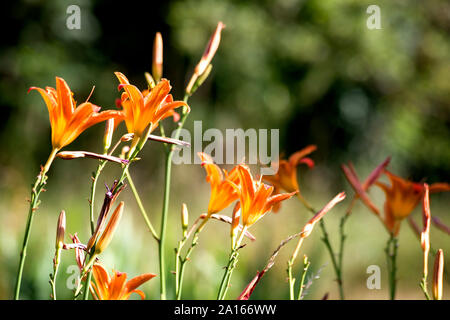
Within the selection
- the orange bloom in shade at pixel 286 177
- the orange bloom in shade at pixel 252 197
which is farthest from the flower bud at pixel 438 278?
the orange bloom in shade at pixel 286 177

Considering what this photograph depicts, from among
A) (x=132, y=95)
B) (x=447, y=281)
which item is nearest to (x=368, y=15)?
(x=447, y=281)

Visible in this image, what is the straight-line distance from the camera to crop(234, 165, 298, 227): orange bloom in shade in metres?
0.55

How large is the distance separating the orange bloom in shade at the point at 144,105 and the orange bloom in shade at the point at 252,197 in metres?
0.11

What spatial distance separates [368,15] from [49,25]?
3.58 metres

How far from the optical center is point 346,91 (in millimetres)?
6137

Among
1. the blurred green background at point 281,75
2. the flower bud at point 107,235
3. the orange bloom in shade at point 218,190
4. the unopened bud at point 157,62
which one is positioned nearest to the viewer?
the flower bud at point 107,235

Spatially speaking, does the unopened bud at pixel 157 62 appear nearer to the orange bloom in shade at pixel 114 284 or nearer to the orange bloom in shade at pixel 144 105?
the orange bloom in shade at pixel 144 105

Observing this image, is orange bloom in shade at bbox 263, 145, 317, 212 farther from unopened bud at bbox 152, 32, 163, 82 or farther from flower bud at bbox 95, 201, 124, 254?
flower bud at bbox 95, 201, 124, 254

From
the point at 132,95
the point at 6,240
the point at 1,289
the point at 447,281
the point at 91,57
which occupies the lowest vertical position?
the point at 447,281

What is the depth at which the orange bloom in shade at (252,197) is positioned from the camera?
1.80 feet

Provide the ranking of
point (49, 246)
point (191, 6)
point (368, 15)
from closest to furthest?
point (49, 246) → point (368, 15) → point (191, 6)

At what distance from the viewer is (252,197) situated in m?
0.56

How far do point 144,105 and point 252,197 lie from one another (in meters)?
0.16
